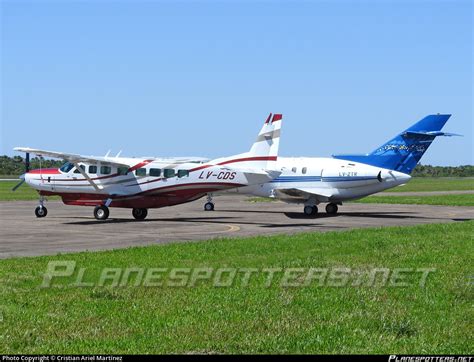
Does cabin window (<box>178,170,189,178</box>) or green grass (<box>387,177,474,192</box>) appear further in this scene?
green grass (<box>387,177,474,192</box>)

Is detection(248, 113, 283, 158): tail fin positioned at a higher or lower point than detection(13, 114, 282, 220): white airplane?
higher

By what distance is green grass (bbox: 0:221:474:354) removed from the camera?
30.9ft

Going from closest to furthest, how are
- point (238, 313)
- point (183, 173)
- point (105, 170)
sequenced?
point (238, 313), point (183, 173), point (105, 170)

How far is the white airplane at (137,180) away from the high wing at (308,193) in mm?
4673

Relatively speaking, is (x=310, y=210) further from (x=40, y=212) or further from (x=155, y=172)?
(x=40, y=212)

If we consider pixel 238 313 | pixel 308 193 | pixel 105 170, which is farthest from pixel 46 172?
pixel 238 313

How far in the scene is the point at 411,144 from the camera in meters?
41.7

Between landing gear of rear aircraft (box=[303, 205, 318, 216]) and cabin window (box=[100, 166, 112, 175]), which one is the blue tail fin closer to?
landing gear of rear aircraft (box=[303, 205, 318, 216])

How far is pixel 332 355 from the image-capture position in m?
8.82

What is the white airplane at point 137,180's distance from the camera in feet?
120

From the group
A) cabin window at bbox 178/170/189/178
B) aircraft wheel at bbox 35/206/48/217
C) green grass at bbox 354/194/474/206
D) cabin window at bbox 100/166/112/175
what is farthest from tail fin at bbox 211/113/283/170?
green grass at bbox 354/194/474/206

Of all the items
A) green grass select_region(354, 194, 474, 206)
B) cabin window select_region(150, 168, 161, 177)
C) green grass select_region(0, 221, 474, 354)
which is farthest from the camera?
green grass select_region(354, 194, 474, 206)

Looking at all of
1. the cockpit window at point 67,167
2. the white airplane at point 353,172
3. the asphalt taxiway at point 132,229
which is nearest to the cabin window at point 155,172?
the asphalt taxiway at point 132,229

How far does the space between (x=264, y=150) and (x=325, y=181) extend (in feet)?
16.6
